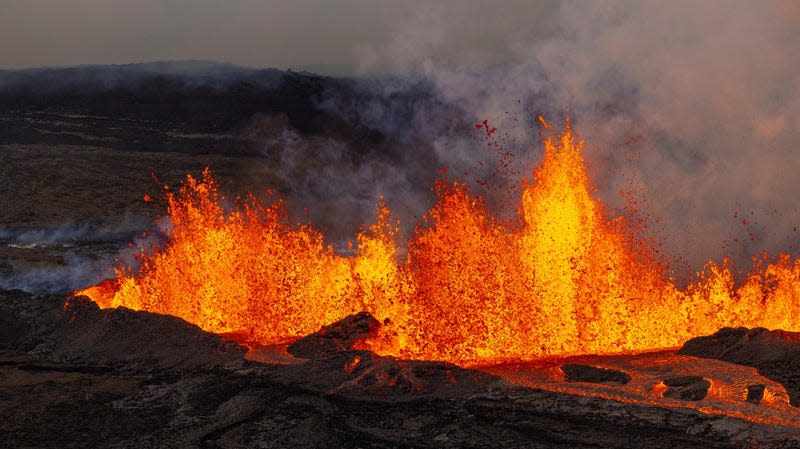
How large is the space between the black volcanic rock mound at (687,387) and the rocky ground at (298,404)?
3.08 feet

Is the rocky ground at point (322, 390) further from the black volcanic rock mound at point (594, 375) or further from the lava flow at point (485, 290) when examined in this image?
the lava flow at point (485, 290)

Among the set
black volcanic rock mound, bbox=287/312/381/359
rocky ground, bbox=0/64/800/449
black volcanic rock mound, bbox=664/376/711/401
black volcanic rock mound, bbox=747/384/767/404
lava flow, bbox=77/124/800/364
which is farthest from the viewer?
lava flow, bbox=77/124/800/364

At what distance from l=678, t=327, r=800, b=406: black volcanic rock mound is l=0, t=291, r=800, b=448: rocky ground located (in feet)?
9.70

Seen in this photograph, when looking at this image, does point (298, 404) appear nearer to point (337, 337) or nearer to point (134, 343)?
point (337, 337)

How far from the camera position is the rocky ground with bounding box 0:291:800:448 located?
33.8ft

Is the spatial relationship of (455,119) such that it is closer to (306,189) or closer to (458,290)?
(306,189)

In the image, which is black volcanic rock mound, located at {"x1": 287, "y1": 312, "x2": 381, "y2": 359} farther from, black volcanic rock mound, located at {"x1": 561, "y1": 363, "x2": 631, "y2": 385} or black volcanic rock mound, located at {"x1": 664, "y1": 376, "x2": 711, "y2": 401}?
black volcanic rock mound, located at {"x1": 664, "y1": 376, "x2": 711, "y2": 401}

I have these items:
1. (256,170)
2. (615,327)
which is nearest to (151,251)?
(256,170)

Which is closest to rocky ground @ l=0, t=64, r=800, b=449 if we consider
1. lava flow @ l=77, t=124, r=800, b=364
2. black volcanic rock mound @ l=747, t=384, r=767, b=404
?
black volcanic rock mound @ l=747, t=384, r=767, b=404

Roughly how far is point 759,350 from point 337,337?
832 cm

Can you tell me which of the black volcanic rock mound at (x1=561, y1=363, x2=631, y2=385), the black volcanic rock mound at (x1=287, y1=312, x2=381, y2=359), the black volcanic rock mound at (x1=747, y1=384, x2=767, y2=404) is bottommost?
the black volcanic rock mound at (x1=747, y1=384, x2=767, y2=404)

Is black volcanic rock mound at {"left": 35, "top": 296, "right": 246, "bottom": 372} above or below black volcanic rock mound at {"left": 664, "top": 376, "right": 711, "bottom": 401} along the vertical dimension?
above

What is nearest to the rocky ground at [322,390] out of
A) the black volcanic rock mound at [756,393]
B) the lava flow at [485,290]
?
the black volcanic rock mound at [756,393]

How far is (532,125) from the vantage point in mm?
34969
